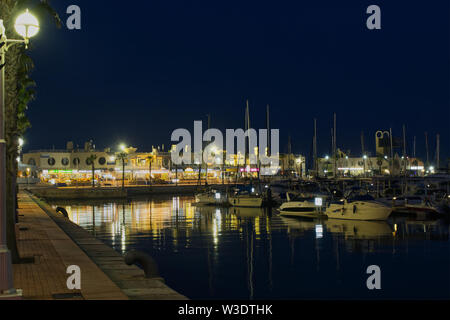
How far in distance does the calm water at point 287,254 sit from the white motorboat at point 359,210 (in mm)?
1167

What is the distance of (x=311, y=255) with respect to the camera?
95.9 ft

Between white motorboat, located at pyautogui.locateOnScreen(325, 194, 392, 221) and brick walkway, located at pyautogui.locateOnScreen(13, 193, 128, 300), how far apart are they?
2878cm

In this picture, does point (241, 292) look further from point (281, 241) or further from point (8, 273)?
point (281, 241)

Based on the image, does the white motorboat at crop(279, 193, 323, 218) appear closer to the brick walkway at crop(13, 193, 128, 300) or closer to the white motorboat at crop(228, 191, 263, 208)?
the white motorboat at crop(228, 191, 263, 208)

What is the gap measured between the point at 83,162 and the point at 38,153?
12.8 meters

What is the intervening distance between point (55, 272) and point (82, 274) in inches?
34.0

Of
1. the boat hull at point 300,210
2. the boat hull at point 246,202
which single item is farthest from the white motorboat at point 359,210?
the boat hull at point 246,202

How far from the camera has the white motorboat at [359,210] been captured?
46469 mm

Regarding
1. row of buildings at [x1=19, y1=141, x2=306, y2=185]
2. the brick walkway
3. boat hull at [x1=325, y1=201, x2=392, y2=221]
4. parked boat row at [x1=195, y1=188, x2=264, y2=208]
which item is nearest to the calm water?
boat hull at [x1=325, y1=201, x2=392, y2=221]

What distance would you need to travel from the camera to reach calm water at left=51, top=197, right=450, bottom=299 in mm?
21203

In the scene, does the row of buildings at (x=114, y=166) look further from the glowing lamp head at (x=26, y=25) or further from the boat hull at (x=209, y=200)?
the glowing lamp head at (x=26, y=25)

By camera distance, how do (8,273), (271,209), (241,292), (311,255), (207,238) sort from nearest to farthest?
(8,273)
(241,292)
(311,255)
(207,238)
(271,209)

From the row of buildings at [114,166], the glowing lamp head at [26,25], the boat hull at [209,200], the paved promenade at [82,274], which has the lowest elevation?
the boat hull at [209,200]
